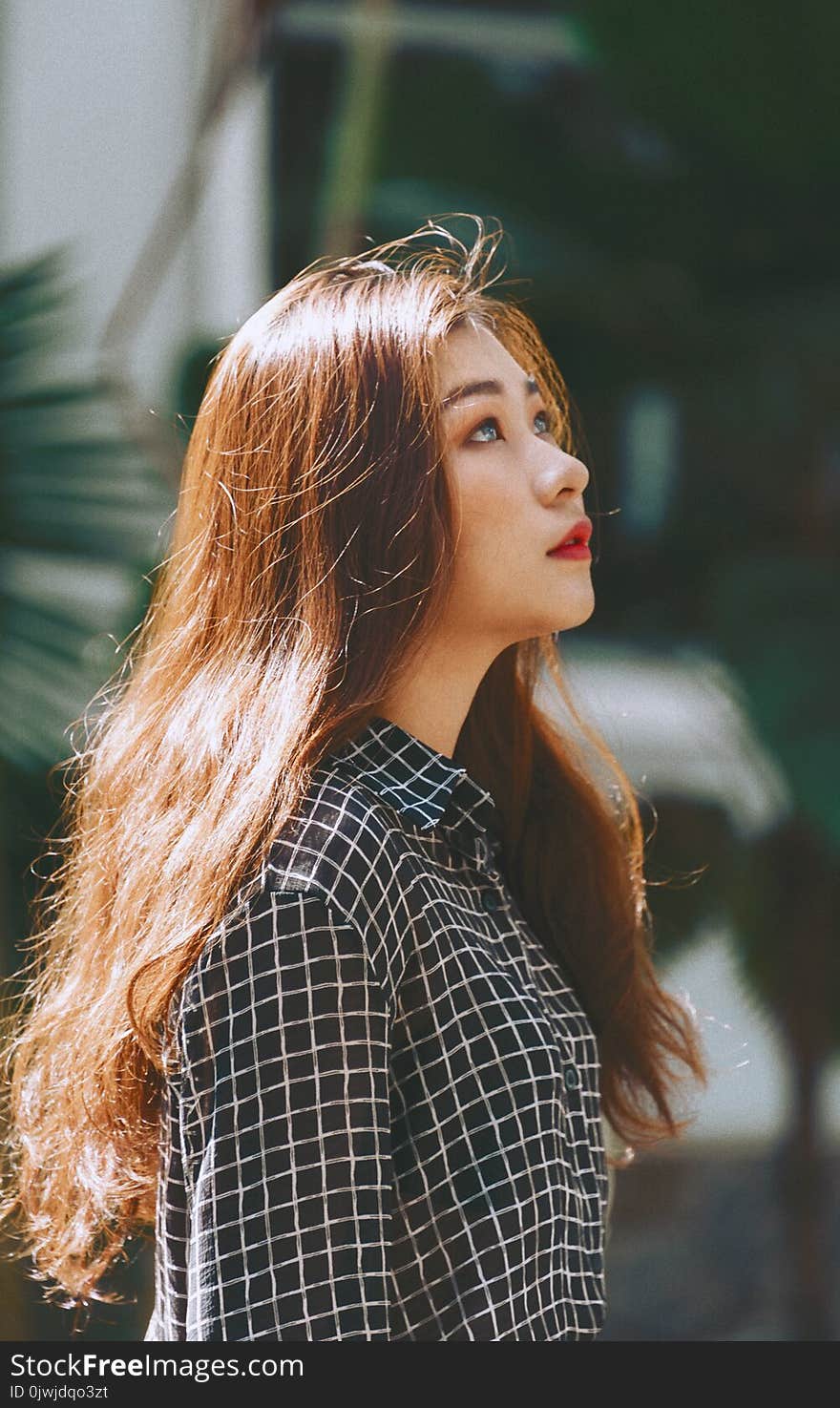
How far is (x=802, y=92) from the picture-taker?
250 centimetres

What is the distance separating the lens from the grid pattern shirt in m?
0.96

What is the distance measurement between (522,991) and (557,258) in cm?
216

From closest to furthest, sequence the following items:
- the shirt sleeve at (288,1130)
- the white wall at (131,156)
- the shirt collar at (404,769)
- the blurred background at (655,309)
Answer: the shirt sleeve at (288,1130), the shirt collar at (404,769), the blurred background at (655,309), the white wall at (131,156)

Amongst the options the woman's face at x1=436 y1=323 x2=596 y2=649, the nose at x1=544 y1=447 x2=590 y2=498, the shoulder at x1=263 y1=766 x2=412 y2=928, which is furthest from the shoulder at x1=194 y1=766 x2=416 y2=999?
the nose at x1=544 y1=447 x2=590 y2=498

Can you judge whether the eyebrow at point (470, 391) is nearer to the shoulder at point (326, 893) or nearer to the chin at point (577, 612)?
the chin at point (577, 612)

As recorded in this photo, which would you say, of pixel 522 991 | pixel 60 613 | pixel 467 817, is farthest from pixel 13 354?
pixel 522 991

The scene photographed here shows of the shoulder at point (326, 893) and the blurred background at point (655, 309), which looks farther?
the blurred background at point (655, 309)

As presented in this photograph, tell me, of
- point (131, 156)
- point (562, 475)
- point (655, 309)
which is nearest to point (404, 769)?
point (562, 475)

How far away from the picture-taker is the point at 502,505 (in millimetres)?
1170

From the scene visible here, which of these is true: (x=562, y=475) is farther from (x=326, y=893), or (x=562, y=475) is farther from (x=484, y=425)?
(x=326, y=893)

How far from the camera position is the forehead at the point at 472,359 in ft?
3.86

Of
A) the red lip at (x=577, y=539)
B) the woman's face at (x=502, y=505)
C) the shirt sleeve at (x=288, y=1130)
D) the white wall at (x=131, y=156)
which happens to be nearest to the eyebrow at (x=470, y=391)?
the woman's face at (x=502, y=505)

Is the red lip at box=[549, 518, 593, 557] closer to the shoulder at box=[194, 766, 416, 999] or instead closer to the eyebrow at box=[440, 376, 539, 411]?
the eyebrow at box=[440, 376, 539, 411]

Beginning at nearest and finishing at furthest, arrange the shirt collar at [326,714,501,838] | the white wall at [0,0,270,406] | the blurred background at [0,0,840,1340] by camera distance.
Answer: the shirt collar at [326,714,501,838] → the blurred background at [0,0,840,1340] → the white wall at [0,0,270,406]
